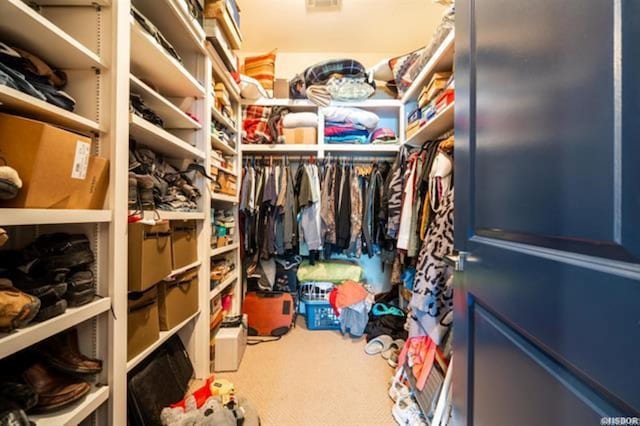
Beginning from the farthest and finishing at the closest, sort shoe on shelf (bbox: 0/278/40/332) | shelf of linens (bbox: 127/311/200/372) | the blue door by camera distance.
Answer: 1. shelf of linens (bbox: 127/311/200/372)
2. shoe on shelf (bbox: 0/278/40/332)
3. the blue door

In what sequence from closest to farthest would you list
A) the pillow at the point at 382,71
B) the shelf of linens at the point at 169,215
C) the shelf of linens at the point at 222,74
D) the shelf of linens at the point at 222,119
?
the shelf of linens at the point at 169,215, the shelf of linens at the point at 222,74, the shelf of linens at the point at 222,119, the pillow at the point at 382,71

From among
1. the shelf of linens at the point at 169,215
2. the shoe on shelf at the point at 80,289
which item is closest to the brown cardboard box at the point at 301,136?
the shelf of linens at the point at 169,215

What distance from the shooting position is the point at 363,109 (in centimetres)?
257

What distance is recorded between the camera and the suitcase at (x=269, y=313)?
90.3 inches

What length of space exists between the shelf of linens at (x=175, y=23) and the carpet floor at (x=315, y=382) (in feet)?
6.96

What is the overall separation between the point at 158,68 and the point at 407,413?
2.21m

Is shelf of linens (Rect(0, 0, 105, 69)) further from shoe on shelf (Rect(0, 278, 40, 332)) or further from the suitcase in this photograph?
the suitcase

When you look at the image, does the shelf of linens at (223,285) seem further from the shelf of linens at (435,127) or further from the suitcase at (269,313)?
the shelf of linens at (435,127)

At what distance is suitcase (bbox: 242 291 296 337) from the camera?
229 centimetres

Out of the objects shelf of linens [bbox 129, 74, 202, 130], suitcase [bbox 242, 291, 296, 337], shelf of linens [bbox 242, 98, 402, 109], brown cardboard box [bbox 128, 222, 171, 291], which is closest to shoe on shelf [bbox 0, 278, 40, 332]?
brown cardboard box [bbox 128, 222, 171, 291]

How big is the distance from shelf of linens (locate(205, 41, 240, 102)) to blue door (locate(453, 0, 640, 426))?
5.10 ft

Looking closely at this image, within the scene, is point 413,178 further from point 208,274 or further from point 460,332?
point 208,274

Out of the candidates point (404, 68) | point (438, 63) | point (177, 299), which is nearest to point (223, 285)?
point (177, 299)

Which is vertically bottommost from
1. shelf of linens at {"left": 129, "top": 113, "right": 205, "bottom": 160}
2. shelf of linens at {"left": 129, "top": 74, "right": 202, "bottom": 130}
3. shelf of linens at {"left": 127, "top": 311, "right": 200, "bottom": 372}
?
shelf of linens at {"left": 127, "top": 311, "right": 200, "bottom": 372}
